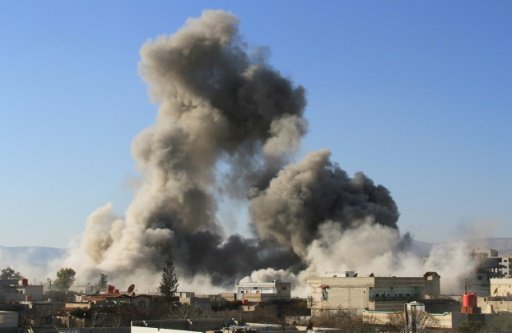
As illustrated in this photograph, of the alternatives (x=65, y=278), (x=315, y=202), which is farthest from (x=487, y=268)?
(x=65, y=278)

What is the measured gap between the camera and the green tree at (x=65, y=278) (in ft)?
348

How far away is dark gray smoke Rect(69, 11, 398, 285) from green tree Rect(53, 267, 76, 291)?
242 centimetres

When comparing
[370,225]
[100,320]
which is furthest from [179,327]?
[370,225]

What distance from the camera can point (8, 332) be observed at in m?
48.3

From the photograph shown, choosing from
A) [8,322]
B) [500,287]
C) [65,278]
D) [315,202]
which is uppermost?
[315,202]

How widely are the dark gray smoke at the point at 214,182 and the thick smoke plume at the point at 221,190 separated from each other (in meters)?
0.12

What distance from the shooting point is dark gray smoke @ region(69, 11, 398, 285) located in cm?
9994

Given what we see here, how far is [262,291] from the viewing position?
295 ft

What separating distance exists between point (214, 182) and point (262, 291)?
2837 cm

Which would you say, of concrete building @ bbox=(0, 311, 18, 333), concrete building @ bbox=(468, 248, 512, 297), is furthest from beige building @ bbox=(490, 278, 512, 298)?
concrete building @ bbox=(0, 311, 18, 333)

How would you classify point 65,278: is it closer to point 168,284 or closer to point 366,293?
point 168,284

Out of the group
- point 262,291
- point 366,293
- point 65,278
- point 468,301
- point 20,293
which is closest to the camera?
point 468,301

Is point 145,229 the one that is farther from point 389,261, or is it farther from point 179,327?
point 179,327

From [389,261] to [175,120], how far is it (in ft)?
119
